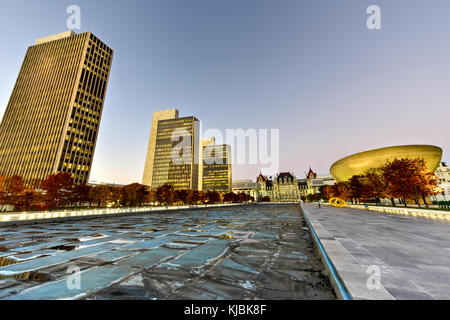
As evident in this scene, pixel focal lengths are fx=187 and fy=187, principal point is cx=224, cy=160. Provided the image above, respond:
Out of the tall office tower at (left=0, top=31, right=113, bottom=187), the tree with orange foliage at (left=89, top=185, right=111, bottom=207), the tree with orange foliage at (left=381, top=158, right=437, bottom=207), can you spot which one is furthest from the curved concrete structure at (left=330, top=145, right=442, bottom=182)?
the tall office tower at (left=0, top=31, right=113, bottom=187)

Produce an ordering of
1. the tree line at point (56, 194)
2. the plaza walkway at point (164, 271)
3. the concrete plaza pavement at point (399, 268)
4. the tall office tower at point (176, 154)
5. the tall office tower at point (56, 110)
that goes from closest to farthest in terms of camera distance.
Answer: the concrete plaza pavement at point (399, 268), the plaza walkway at point (164, 271), the tree line at point (56, 194), the tall office tower at point (56, 110), the tall office tower at point (176, 154)

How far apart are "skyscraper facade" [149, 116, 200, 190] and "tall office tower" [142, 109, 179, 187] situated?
28.6ft

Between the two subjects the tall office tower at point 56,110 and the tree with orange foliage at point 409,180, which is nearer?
the tree with orange foliage at point 409,180

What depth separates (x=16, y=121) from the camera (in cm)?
9481

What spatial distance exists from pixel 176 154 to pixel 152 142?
36.3 m

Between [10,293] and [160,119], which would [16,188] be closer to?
[10,293]

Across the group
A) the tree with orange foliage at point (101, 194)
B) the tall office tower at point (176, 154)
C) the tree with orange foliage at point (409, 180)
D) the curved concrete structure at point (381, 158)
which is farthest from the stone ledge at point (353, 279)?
the tall office tower at point (176, 154)

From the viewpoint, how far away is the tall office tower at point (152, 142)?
169375 mm

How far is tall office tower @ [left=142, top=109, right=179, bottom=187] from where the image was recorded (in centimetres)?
16938

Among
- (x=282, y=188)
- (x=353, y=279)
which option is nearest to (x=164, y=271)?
(x=353, y=279)

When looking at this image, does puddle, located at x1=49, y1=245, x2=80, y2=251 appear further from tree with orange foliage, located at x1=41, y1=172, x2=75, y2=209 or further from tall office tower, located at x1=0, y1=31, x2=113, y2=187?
tall office tower, located at x1=0, y1=31, x2=113, y2=187

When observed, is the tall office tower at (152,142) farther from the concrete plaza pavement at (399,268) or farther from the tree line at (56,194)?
the concrete plaza pavement at (399,268)

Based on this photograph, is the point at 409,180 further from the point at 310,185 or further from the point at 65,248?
the point at 310,185
